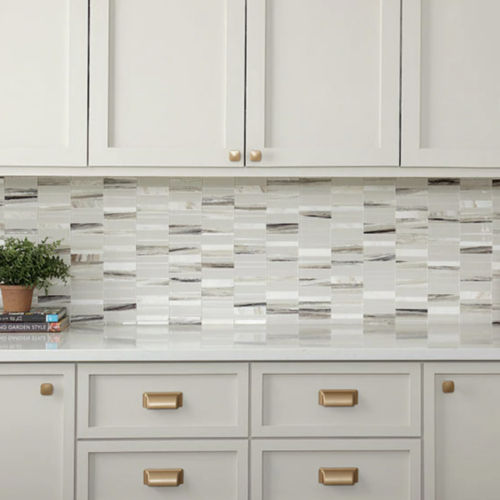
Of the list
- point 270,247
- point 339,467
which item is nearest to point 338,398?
point 339,467

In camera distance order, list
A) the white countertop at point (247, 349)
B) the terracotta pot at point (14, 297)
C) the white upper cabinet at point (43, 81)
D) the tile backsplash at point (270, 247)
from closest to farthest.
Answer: the white countertop at point (247, 349) → the white upper cabinet at point (43, 81) → the terracotta pot at point (14, 297) → the tile backsplash at point (270, 247)

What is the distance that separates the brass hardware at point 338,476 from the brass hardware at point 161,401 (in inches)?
18.5

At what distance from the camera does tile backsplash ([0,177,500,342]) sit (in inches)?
96.6

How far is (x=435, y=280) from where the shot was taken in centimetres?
249

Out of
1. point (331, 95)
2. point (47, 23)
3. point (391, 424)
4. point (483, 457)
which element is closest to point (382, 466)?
point (391, 424)

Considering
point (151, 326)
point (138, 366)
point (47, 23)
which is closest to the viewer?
point (138, 366)

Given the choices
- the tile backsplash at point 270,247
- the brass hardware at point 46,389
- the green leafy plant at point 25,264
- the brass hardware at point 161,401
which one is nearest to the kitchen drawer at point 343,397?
the brass hardware at point 161,401

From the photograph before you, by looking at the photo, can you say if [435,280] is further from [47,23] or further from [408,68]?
[47,23]

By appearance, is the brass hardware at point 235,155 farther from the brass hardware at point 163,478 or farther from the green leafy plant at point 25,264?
the brass hardware at point 163,478

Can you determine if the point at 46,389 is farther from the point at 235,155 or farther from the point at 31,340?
the point at 235,155

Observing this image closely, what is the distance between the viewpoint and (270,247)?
2471 millimetres

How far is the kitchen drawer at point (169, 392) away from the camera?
1914 mm

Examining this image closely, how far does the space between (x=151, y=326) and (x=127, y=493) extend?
652 mm

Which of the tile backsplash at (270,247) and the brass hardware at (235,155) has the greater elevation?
the brass hardware at (235,155)
